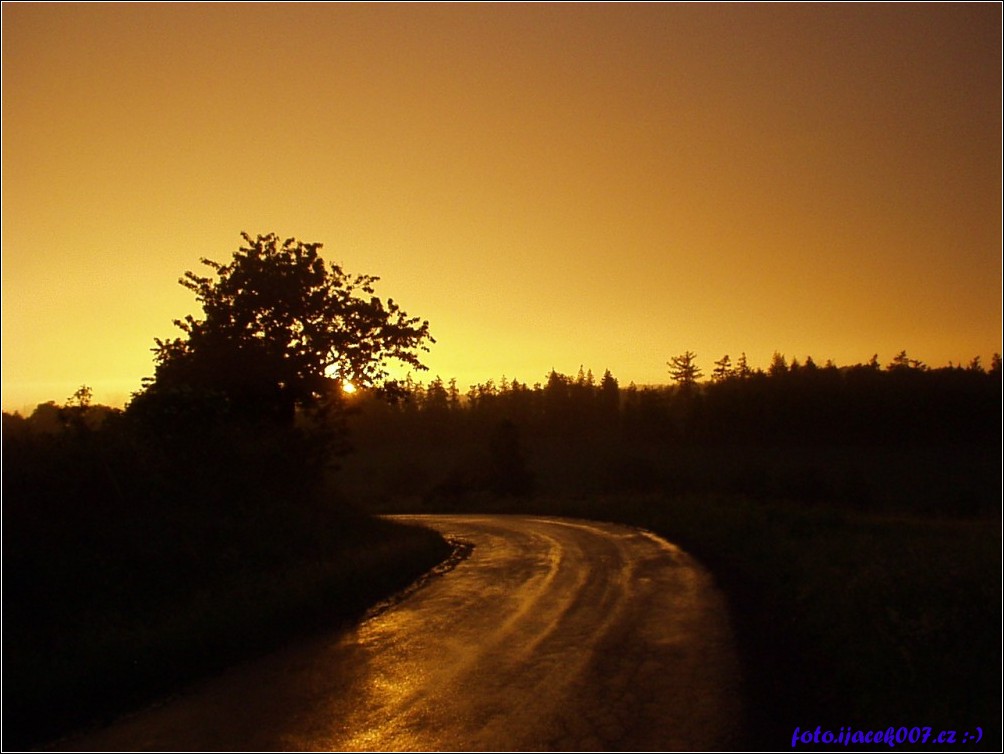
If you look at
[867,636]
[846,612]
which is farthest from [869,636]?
[846,612]

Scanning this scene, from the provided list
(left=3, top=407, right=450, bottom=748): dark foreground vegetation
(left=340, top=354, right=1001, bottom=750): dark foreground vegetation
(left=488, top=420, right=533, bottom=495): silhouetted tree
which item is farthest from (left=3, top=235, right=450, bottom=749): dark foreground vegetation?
(left=488, top=420, right=533, bottom=495): silhouetted tree

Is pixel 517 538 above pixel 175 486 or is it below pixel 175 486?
below

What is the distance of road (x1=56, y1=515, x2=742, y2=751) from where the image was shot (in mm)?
8273

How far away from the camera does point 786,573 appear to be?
62.2 feet

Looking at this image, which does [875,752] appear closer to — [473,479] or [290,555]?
[290,555]

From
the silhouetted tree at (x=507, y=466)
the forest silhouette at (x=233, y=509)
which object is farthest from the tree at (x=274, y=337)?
the silhouetted tree at (x=507, y=466)

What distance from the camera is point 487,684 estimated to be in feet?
33.1

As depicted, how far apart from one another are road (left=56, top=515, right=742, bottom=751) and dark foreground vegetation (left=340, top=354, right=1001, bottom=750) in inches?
31.4

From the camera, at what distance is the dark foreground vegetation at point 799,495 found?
33.0 feet

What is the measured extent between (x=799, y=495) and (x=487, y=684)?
68.4m

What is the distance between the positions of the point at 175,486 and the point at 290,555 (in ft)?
9.44

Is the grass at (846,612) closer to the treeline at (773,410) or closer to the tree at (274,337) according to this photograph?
the tree at (274,337)

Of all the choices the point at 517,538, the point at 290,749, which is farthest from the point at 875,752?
the point at 517,538

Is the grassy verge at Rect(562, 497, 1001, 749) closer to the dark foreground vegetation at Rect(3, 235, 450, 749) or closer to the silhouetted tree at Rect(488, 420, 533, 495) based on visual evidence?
the dark foreground vegetation at Rect(3, 235, 450, 749)
